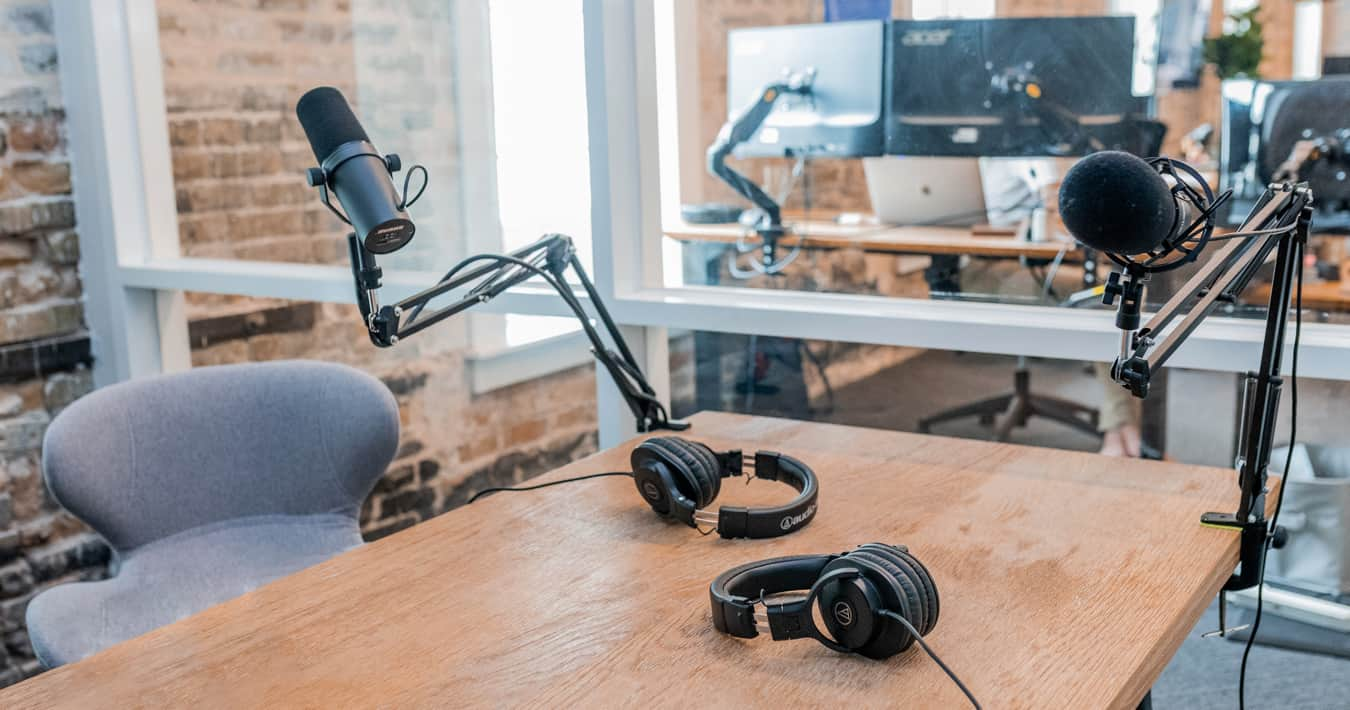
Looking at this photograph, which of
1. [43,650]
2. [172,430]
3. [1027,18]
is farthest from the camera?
[1027,18]

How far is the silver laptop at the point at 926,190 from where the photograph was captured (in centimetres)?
300

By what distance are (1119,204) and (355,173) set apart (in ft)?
2.42

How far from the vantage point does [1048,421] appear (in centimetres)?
362

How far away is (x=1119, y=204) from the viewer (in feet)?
3.62

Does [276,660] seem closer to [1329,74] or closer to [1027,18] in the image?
[1027,18]

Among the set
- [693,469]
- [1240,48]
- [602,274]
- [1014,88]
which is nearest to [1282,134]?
[1014,88]

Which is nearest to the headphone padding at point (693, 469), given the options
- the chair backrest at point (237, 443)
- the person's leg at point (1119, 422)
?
the chair backrest at point (237, 443)

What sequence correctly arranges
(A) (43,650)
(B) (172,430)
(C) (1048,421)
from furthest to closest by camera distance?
(C) (1048,421), (B) (172,430), (A) (43,650)

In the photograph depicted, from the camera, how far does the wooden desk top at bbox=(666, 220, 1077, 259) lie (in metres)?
2.56

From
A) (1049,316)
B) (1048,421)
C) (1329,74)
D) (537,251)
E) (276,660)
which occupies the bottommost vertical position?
(1048,421)

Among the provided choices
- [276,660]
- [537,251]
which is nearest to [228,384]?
[537,251]

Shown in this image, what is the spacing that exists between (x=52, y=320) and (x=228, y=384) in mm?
806

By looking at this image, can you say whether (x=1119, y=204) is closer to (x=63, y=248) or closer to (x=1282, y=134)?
(x=1282, y=134)

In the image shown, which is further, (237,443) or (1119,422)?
(1119,422)
